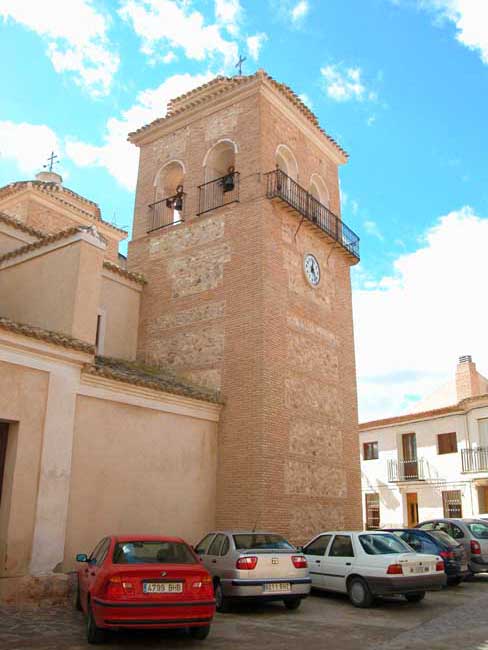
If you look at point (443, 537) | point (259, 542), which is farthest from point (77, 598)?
point (443, 537)

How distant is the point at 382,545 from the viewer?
10.2 metres

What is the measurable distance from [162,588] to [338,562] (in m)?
4.57

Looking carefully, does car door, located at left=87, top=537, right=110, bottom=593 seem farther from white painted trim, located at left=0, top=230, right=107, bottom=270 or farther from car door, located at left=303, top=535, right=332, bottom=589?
white painted trim, located at left=0, top=230, right=107, bottom=270

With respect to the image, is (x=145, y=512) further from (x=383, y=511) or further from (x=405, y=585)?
(x=383, y=511)

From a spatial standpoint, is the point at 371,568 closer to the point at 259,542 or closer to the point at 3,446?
the point at 259,542

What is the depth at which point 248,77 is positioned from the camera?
17312 millimetres

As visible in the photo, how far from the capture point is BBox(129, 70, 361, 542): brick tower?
47.4ft

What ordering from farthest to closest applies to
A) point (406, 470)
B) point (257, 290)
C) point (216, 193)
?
point (406, 470) → point (216, 193) → point (257, 290)

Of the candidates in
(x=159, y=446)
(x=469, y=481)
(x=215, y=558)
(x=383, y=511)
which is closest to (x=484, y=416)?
(x=469, y=481)

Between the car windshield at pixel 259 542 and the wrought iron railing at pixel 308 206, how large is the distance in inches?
355

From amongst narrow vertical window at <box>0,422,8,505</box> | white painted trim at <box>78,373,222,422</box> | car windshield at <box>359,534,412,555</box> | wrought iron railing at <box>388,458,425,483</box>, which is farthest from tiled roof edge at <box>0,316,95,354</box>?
wrought iron railing at <box>388,458,425,483</box>

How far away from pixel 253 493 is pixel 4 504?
18.2 ft

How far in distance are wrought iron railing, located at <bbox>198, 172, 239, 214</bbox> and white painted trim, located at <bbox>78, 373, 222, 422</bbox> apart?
18.9ft

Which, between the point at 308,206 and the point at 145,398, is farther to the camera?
the point at 308,206
